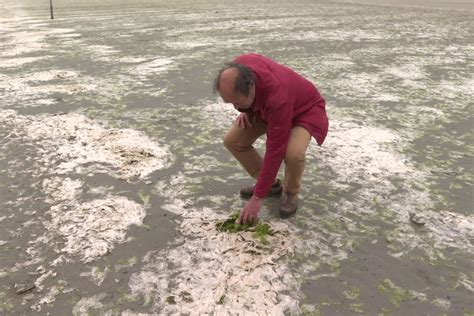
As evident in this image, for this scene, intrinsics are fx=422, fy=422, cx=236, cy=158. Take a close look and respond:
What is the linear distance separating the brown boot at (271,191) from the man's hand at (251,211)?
0.47 meters

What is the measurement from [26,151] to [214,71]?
4014 millimetres

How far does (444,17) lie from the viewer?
14.2 m

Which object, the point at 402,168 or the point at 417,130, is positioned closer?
the point at 402,168

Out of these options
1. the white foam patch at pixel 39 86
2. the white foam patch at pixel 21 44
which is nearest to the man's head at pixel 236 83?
the white foam patch at pixel 39 86

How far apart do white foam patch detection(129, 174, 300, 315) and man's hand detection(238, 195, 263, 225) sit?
130mm

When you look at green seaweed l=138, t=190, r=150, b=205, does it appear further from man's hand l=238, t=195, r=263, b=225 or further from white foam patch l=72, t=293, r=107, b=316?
white foam patch l=72, t=293, r=107, b=316

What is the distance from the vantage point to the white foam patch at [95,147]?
4199mm

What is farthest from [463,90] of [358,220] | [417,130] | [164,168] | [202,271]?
[202,271]

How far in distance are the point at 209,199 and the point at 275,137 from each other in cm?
114

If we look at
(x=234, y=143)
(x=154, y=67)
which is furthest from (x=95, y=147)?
(x=154, y=67)

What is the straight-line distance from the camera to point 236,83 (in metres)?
2.53

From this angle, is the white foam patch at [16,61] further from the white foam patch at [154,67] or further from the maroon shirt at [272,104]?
the maroon shirt at [272,104]

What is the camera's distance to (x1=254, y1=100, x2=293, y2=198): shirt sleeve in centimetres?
269

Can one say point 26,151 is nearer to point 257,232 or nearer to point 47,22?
point 257,232
